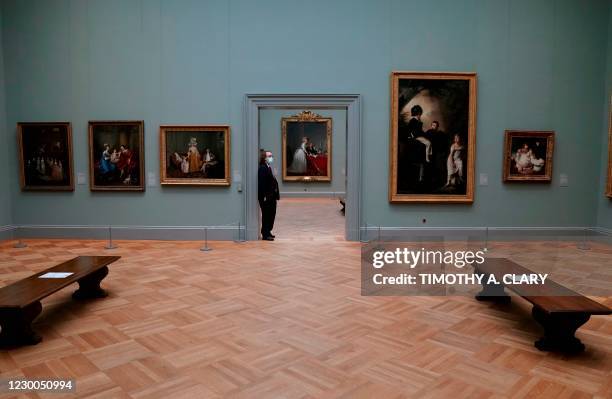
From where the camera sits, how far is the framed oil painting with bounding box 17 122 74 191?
1086 centimetres

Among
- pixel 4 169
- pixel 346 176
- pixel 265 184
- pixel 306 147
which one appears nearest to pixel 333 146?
pixel 306 147

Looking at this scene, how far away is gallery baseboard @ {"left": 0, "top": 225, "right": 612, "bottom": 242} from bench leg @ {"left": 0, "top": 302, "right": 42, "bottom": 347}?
245 inches

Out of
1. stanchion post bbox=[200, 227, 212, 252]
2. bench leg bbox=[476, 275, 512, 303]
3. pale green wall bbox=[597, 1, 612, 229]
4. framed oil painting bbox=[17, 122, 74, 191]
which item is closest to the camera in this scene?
bench leg bbox=[476, 275, 512, 303]

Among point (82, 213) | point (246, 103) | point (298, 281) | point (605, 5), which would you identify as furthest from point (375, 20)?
point (82, 213)

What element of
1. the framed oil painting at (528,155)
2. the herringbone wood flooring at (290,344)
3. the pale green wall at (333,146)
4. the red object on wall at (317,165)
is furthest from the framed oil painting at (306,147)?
the herringbone wood flooring at (290,344)

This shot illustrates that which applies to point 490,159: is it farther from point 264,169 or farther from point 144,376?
point 144,376

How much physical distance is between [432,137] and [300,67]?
356 centimetres

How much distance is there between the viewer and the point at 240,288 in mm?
6820

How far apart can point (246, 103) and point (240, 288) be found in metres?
5.33

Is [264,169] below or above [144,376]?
above

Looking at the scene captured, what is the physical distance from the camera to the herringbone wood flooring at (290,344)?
384 centimetres

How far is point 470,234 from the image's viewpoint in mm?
10930

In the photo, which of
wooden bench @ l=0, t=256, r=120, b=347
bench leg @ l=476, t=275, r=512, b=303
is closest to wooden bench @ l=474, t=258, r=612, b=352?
bench leg @ l=476, t=275, r=512, b=303

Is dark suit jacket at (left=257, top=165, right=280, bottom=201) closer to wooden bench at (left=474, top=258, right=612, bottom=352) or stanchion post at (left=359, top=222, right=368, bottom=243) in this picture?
A: stanchion post at (left=359, top=222, right=368, bottom=243)
